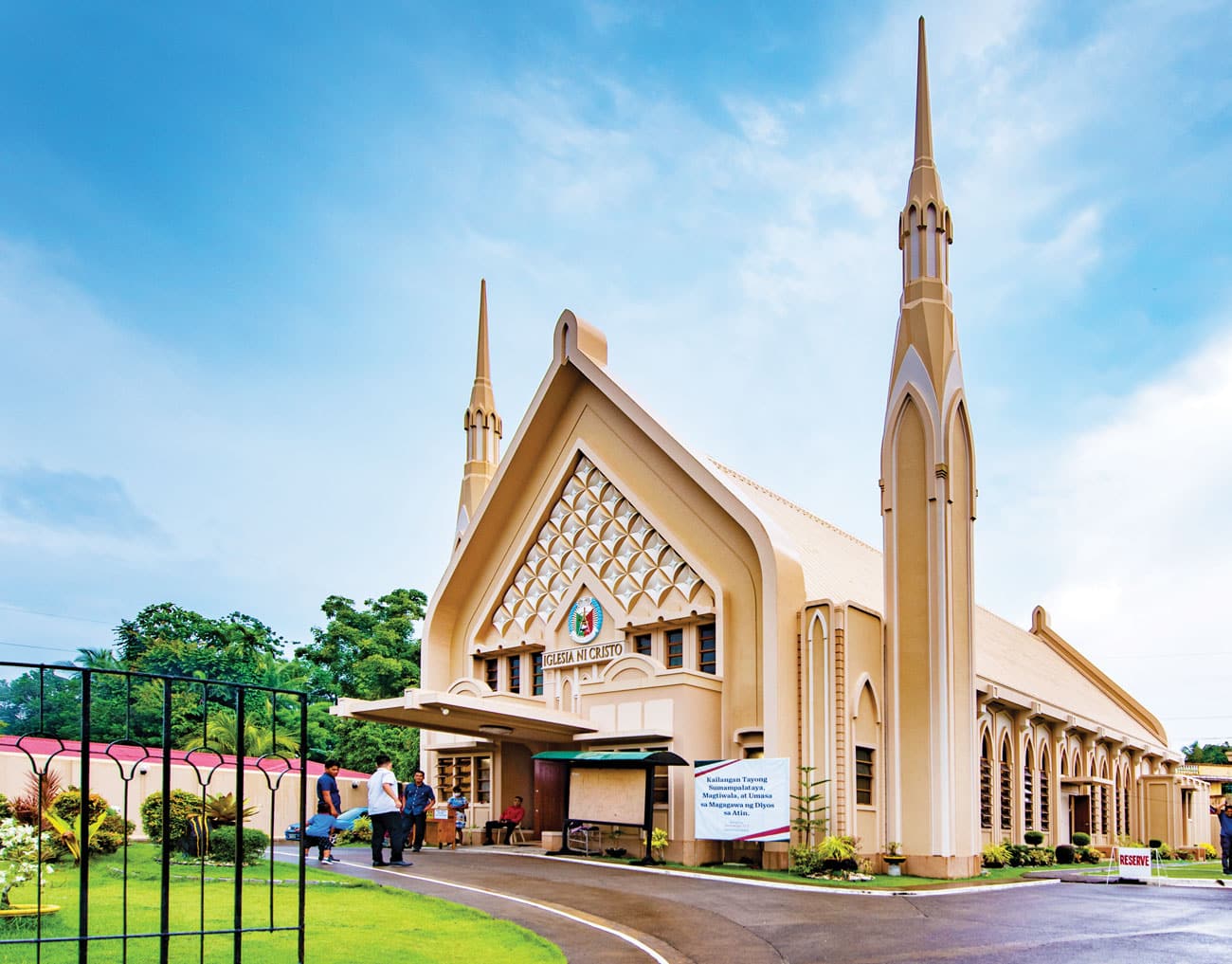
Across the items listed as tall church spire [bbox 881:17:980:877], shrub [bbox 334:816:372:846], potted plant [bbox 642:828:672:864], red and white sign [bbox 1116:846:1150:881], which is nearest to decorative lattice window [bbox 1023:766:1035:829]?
tall church spire [bbox 881:17:980:877]

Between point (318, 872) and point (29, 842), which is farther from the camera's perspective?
point (318, 872)

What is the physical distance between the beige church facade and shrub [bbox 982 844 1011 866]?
8.80 ft

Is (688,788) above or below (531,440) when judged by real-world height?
below

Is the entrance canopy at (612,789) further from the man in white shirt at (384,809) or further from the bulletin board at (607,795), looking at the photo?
the man in white shirt at (384,809)

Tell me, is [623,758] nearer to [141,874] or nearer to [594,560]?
[594,560]

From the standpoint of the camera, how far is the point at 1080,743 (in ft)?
140

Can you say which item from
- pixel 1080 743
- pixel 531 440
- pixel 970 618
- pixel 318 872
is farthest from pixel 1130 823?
pixel 318 872

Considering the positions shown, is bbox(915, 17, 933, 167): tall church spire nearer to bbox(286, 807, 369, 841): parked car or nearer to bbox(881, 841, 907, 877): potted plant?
bbox(881, 841, 907, 877): potted plant

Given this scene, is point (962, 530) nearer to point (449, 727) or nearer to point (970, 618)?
point (970, 618)

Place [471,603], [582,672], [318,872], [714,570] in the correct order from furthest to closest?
[471,603] → [582,672] → [714,570] → [318,872]

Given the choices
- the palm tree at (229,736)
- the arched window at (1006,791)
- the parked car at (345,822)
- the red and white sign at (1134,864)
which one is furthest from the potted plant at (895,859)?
the palm tree at (229,736)

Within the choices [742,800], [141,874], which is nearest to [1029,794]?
[742,800]

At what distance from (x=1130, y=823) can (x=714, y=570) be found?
27.6 m

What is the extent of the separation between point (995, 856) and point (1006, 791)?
5.32 metres
